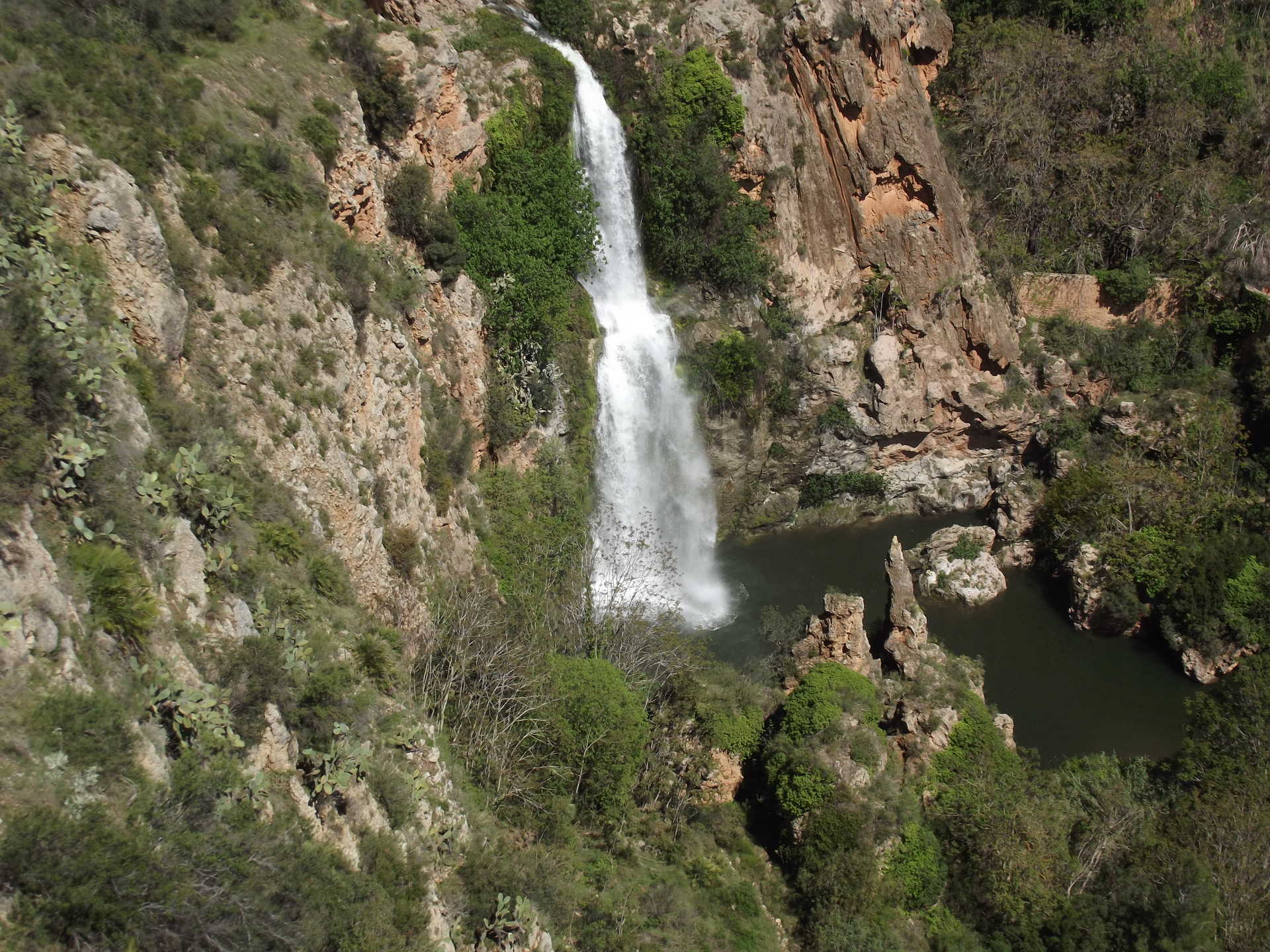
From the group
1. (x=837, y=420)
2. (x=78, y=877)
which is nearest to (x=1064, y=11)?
(x=837, y=420)

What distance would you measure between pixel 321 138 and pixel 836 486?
74.2ft

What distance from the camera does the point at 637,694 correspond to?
19.6 meters

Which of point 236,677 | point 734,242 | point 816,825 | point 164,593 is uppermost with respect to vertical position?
point 164,593

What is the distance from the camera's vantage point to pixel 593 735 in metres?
18.1

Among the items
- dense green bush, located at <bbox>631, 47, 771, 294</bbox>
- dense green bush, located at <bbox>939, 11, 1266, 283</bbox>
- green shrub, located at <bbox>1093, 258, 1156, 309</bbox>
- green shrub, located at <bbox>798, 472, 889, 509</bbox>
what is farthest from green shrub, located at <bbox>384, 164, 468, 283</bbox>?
green shrub, located at <bbox>1093, 258, 1156, 309</bbox>

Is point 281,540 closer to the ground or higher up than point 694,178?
higher up

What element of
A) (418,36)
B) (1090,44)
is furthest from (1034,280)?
(418,36)

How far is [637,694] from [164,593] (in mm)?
10958

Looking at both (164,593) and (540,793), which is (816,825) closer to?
(540,793)

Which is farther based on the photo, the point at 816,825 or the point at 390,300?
the point at 390,300

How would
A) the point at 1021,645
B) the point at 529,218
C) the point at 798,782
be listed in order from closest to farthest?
the point at 798,782, the point at 529,218, the point at 1021,645

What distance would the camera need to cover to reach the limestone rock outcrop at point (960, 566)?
31047 mm

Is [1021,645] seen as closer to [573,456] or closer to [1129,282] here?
[573,456]

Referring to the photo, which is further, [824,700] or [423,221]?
[423,221]
